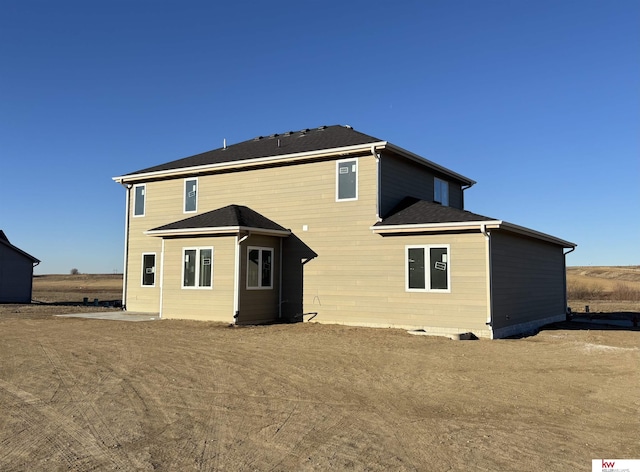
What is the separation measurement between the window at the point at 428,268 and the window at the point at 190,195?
29.3 feet

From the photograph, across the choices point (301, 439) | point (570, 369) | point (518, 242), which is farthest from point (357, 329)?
point (301, 439)

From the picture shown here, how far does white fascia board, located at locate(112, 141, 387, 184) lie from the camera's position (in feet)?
52.2

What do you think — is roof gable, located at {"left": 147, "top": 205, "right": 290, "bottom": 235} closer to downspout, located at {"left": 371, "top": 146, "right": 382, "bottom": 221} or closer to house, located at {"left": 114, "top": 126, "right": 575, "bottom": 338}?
house, located at {"left": 114, "top": 126, "right": 575, "bottom": 338}

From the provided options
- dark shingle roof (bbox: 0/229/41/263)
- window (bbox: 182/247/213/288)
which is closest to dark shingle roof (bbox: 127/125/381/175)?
window (bbox: 182/247/213/288)

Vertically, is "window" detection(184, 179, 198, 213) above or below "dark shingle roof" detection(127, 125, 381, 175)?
below

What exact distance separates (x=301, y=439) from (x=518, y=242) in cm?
1238

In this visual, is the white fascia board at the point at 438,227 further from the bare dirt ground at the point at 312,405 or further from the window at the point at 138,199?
the window at the point at 138,199

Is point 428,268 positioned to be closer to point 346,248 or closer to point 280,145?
point 346,248

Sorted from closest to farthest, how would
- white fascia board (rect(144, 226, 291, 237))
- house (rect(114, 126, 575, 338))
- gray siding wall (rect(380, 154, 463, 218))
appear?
house (rect(114, 126, 575, 338)) < white fascia board (rect(144, 226, 291, 237)) < gray siding wall (rect(380, 154, 463, 218))

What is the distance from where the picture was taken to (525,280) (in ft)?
53.0

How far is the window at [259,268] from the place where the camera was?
16375 mm

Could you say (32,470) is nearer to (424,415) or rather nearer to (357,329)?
(424,415)

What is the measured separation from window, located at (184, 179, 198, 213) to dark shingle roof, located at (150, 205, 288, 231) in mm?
1366

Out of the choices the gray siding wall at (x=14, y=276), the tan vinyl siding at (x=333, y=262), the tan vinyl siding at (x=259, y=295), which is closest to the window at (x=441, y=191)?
the tan vinyl siding at (x=333, y=262)
